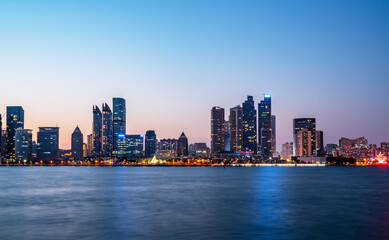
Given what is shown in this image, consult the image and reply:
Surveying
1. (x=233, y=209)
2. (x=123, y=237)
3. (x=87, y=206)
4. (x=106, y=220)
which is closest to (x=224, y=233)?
(x=123, y=237)

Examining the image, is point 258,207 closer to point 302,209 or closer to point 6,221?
point 302,209

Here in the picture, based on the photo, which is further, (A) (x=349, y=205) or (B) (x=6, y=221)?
(A) (x=349, y=205)

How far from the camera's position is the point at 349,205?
54.4 m

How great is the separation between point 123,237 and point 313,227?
52.7 feet

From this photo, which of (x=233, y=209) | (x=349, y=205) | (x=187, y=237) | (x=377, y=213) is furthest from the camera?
(x=349, y=205)

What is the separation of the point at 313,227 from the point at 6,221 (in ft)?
89.1

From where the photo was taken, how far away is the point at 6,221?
39094 mm

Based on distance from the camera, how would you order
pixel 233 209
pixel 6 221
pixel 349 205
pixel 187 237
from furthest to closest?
pixel 349 205 → pixel 233 209 → pixel 6 221 → pixel 187 237

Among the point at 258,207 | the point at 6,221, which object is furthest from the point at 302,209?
the point at 6,221

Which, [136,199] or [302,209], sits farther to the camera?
[136,199]

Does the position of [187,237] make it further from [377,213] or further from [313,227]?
[377,213]

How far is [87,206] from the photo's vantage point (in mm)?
52406

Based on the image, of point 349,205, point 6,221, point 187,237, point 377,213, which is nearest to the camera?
point 187,237

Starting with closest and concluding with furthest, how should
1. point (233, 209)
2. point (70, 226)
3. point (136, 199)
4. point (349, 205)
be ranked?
1. point (70, 226)
2. point (233, 209)
3. point (349, 205)
4. point (136, 199)
